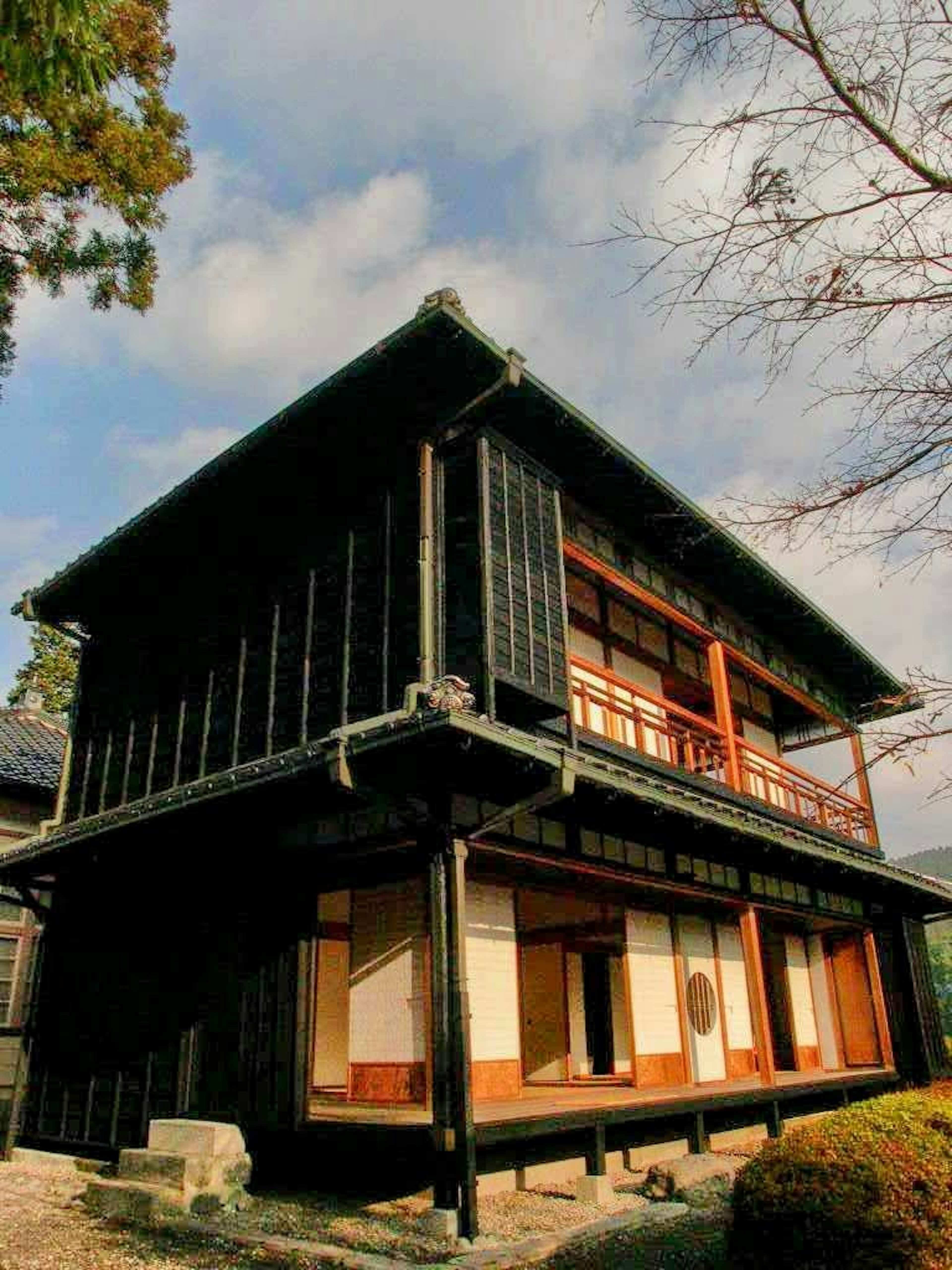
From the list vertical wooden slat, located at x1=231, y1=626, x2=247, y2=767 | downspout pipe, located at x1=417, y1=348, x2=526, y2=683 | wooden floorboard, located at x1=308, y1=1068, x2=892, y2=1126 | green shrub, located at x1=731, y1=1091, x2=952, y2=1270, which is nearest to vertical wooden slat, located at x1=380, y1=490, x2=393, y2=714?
downspout pipe, located at x1=417, y1=348, x2=526, y2=683

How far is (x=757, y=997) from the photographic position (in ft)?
36.4

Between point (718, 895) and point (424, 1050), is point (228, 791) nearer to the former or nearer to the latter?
point (424, 1050)

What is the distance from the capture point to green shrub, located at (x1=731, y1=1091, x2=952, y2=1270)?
4.72 meters

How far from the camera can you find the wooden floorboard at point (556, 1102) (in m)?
7.86

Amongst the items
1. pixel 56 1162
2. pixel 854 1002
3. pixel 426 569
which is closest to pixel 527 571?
pixel 426 569

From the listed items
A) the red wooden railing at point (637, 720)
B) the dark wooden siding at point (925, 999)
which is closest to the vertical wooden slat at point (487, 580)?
the red wooden railing at point (637, 720)

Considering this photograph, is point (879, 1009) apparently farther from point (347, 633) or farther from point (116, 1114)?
point (116, 1114)

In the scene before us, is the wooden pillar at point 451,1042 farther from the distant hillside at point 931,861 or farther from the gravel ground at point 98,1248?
the distant hillside at point 931,861

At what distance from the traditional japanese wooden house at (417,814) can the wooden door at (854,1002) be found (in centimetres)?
129

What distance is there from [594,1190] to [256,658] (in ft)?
20.4

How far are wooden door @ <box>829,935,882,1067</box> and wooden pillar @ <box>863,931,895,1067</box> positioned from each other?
16 centimetres

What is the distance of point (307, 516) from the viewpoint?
35.4ft

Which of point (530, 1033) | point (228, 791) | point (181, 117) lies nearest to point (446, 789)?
point (228, 791)

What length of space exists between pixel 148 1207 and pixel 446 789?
3965mm
